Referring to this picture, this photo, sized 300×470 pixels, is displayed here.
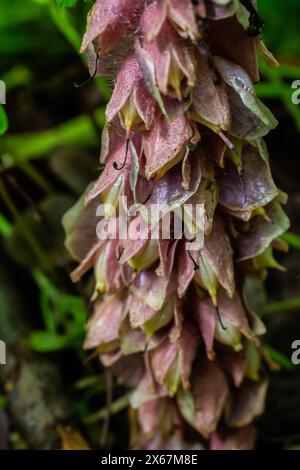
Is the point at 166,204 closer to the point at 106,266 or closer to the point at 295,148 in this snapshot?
the point at 106,266

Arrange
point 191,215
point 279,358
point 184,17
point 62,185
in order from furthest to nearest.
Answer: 1. point 62,185
2. point 279,358
3. point 191,215
4. point 184,17

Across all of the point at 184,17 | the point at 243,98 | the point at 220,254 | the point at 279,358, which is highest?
the point at 184,17

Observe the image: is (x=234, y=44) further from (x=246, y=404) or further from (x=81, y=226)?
(x=246, y=404)

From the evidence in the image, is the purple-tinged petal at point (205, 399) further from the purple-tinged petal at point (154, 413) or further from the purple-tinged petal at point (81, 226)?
the purple-tinged petal at point (81, 226)

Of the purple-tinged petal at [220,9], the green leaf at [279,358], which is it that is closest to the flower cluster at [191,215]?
the purple-tinged petal at [220,9]

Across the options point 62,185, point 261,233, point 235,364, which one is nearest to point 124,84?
point 261,233

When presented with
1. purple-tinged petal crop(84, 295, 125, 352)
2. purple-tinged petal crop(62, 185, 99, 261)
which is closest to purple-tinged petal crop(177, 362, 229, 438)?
purple-tinged petal crop(84, 295, 125, 352)

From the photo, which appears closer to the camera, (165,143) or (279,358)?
(165,143)
